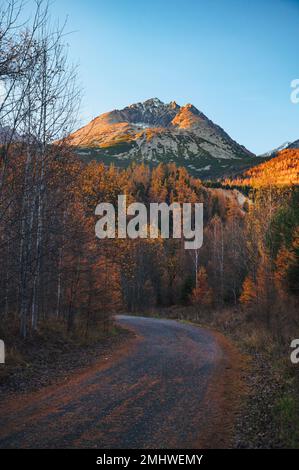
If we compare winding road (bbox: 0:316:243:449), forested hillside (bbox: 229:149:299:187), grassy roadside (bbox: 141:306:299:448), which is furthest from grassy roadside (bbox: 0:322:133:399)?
forested hillside (bbox: 229:149:299:187)

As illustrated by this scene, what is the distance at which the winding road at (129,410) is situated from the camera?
Answer: 235 inches

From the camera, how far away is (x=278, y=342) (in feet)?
52.3

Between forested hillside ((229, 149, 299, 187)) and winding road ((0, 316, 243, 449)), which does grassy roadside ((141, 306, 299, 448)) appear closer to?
winding road ((0, 316, 243, 449))

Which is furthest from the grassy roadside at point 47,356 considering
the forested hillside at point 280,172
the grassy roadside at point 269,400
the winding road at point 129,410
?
the forested hillside at point 280,172

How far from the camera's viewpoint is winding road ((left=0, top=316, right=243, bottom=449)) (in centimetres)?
596

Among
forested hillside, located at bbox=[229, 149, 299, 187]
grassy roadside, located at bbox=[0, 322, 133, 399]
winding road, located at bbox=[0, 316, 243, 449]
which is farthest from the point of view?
forested hillside, located at bbox=[229, 149, 299, 187]

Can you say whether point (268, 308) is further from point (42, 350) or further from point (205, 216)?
point (205, 216)

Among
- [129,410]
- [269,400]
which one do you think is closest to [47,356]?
[129,410]

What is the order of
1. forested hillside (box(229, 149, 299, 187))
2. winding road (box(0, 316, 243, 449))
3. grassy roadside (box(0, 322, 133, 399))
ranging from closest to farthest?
winding road (box(0, 316, 243, 449)) < grassy roadside (box(0, 322, 133, 399)) < forested hillside (box(229, 149, 299, 187))

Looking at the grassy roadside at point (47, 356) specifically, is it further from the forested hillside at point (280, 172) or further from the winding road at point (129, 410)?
the forested hillside at point (280, 172)

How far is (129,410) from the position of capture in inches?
298
